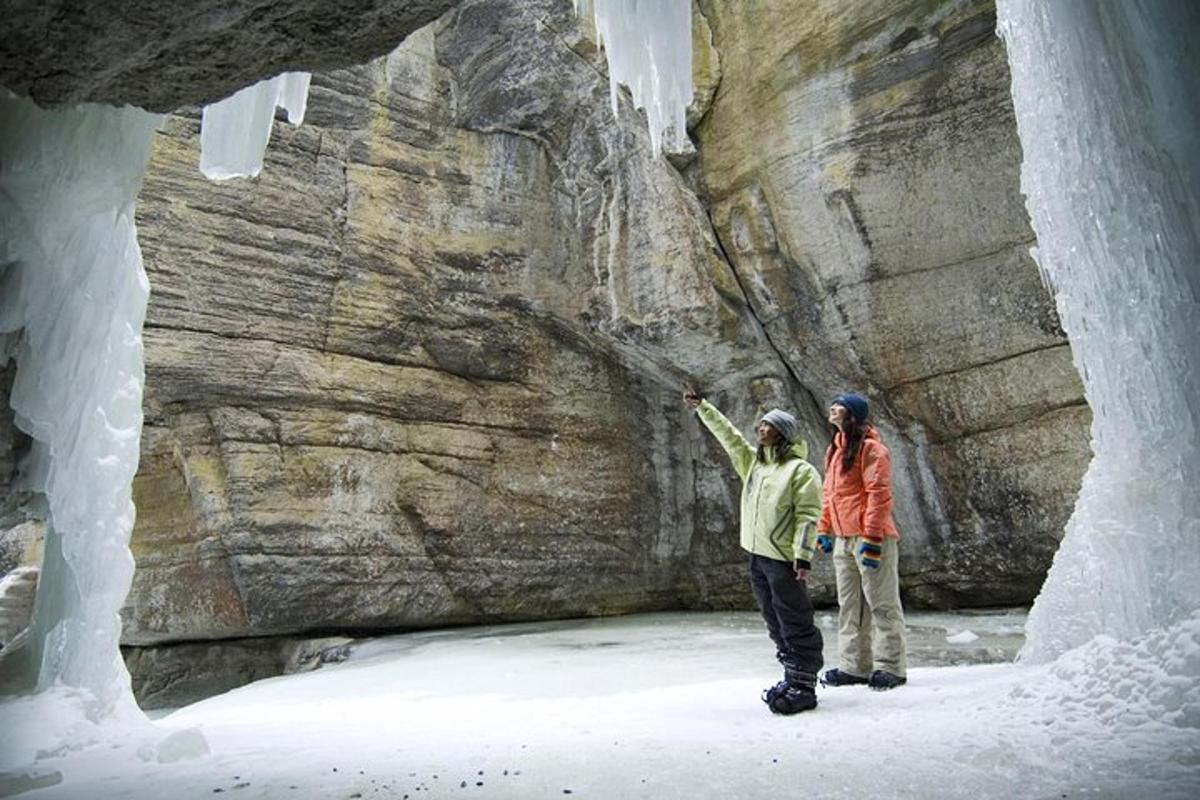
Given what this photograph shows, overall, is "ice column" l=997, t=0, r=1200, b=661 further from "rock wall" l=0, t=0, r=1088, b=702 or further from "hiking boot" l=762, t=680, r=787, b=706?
"rock wall" l=0, t=0, r=1088, b=702

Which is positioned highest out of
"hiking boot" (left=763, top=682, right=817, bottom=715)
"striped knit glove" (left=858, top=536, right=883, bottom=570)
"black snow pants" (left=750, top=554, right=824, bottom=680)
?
"striped knit glove" (left=858, top=536, right=883, bottom=570)

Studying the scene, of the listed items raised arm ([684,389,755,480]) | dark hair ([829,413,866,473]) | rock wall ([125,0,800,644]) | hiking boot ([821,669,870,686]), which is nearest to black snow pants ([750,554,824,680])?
raised arm ([684,389,755,480])

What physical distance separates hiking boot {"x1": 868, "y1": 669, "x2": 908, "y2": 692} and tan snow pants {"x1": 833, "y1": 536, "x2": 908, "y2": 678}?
0.14ft

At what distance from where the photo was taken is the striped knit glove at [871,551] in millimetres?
4266

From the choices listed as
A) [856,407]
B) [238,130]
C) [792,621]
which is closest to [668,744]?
[792,621]

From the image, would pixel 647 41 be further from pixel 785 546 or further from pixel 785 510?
pixel 785 546

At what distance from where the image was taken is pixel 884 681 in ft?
13.9

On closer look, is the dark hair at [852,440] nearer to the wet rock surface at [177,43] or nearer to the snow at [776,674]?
the snow at [776,674]

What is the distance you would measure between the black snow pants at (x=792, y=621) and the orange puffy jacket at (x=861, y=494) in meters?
0.59

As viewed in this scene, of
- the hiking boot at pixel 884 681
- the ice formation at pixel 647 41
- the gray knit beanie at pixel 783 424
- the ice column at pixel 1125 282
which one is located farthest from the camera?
the ice formation at pixel 647 41

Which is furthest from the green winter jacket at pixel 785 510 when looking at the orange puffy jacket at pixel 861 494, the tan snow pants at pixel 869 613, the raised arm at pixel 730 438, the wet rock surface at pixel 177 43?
the wet rock surface at pixel 177 43

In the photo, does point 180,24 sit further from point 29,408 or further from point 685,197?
Result: point 685,197

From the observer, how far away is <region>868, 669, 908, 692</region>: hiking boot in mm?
4223

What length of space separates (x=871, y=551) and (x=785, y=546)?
0.66 metres
